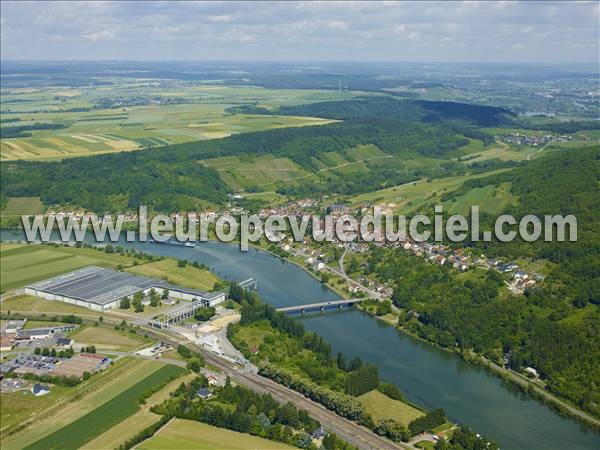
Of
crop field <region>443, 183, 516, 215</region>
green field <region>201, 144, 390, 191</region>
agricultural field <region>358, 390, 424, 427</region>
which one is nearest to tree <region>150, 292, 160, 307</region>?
agricultural field <region>358, 390, 424, 427</region>

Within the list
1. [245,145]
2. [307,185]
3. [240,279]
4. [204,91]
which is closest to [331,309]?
[240,279]

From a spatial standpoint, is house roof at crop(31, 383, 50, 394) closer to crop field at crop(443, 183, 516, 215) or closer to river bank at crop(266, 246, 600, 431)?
river bank at crop(266, 246, 600, 431)

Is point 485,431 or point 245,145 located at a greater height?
point 245,145

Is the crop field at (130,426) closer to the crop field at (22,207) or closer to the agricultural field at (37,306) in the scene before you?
the agricultural field at (37,306)

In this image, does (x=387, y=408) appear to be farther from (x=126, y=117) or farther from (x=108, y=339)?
(x=126, y=117)

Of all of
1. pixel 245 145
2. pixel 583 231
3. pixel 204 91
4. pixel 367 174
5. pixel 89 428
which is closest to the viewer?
pixel 89 428

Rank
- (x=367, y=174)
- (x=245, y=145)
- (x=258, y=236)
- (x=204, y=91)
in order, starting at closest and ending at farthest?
(x=258, y=236), (x=367, y=174), (x=245, y=145), (x=204, y=91)

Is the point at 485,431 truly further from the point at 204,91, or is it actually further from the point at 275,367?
the point at 204,91

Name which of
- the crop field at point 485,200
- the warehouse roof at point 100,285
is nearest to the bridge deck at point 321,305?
the warehouse roof at point 100,285
